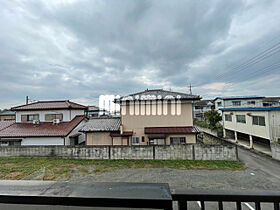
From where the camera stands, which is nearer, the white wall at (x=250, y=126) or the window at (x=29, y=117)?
the white wall at (x=250, y=126)

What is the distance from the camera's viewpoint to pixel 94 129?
368 inches

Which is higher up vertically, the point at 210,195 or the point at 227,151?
the point at 210,195

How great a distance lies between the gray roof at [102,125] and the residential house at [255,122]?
1024 centimetres

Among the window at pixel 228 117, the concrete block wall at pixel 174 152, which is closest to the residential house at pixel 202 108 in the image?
the window at pixel 228 117

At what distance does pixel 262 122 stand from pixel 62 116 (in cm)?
1626

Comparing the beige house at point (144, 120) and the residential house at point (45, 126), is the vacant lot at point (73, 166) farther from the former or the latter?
the residential house at point (45, 126)

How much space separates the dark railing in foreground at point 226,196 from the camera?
0.67 metres

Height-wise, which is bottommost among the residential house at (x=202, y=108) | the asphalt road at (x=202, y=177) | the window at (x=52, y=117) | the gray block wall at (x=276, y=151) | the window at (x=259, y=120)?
the asphalt road at (x=202, y=177)

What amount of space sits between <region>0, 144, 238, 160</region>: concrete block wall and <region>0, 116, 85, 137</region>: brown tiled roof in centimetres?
171

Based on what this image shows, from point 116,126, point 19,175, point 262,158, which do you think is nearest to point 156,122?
point 116,126

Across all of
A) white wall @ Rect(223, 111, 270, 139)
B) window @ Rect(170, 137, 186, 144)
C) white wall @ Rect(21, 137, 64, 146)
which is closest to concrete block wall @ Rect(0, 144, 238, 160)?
window @ Rect(170, 137, 186, 144)

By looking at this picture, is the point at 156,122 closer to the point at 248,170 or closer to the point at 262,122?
the point at 248,170

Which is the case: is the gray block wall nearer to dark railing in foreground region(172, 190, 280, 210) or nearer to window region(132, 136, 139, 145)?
window region(132, 136, 139, 145)

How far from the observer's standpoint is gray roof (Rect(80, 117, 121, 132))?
9.31 metres
